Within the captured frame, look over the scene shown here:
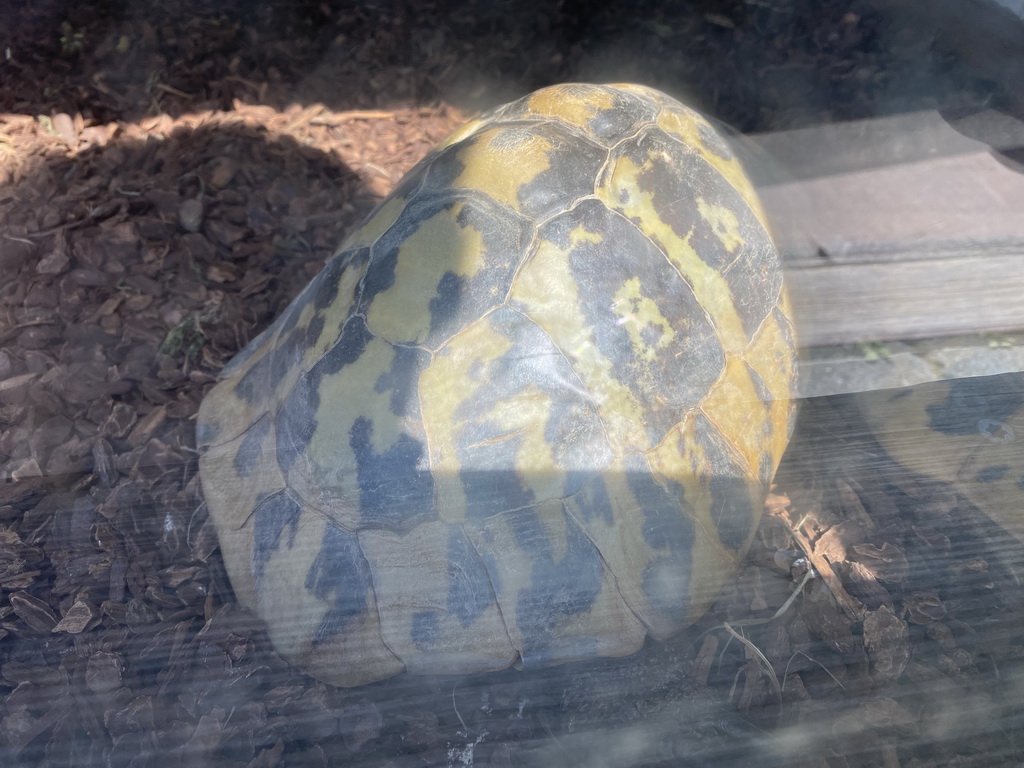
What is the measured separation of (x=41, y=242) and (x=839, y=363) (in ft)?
7.34

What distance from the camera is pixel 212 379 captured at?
1.85 m

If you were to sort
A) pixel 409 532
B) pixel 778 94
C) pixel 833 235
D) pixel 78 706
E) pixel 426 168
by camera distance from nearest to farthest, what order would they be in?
1. pixel 409 532
2. pixel 78 706
3. pixel 426 168
4. pixel 833 235
5. pixel 778 94

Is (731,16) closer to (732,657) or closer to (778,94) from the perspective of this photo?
(778,94)

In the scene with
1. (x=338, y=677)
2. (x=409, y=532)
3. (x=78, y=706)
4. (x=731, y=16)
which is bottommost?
(x=78, y=706)

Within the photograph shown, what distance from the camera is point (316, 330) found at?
4.58 feet

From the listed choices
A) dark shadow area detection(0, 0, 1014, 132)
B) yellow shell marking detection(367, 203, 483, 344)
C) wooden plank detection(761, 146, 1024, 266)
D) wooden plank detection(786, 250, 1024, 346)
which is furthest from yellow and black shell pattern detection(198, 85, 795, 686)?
dark shadow area detection(0, 0, 1014, 132)

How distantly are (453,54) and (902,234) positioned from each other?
1.94 metres

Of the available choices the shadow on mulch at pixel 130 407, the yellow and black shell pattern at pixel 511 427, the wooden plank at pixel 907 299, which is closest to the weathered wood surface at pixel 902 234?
the wooden plank at pixel 907 299

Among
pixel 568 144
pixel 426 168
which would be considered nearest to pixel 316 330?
pixel 426 168

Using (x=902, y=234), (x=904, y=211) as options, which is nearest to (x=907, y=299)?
(x=902, y=234)

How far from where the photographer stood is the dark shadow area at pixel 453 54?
225 centimetres

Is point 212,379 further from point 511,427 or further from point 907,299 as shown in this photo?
point 907,299

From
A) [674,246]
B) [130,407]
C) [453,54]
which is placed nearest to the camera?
[674,246]

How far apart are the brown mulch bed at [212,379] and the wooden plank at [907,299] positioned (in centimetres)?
23
